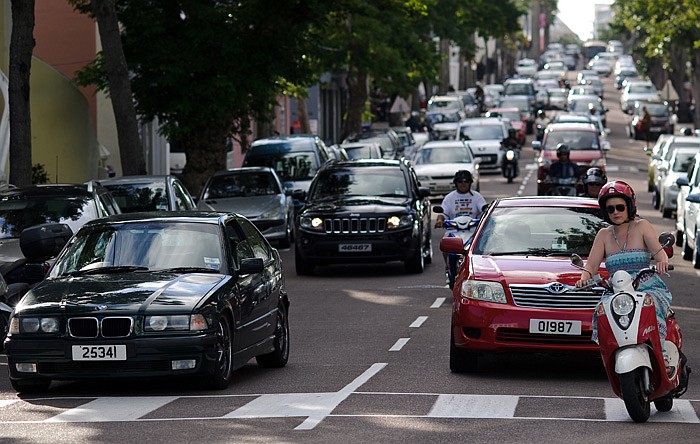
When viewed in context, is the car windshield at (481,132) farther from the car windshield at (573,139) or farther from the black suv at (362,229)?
the black suv at (362,229)

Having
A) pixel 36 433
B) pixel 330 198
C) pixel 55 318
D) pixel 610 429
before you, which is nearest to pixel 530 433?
pixel 610 429

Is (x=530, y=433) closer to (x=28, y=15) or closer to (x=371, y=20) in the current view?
(x=28, y=15)

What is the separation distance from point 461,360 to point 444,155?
101ft

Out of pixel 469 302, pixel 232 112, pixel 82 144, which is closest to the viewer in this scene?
pixel 469 302

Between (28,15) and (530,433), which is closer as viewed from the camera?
(530,433)

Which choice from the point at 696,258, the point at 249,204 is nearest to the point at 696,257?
the point at 696,258

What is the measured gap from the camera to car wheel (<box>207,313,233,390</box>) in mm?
12922

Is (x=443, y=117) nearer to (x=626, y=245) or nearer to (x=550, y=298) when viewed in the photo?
(x=550, y=298)

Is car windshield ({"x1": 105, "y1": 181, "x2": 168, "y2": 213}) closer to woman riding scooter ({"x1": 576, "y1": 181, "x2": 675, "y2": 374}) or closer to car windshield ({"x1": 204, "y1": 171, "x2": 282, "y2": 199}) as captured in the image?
car windshield ({"x1": 204, "y1": 171, "x2": 282, "y2": 199})

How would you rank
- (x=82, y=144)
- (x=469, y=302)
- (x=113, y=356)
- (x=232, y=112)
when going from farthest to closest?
1. (x=82, y=144)
2. (x=232, y=112)
3. (x=469, y=302)
4. (x=113, y=356)

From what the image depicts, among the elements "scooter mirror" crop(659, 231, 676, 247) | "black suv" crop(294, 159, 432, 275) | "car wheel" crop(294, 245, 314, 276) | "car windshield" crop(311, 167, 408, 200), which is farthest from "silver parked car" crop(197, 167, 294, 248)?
"scooter mirror" crop(659, 231, 676, 247)

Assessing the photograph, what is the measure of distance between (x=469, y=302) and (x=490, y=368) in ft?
3.42

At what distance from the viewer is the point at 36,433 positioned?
1093 centimetres

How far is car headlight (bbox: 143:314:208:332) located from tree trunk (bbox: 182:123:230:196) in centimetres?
2490
